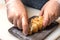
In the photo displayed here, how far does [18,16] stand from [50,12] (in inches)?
4.9

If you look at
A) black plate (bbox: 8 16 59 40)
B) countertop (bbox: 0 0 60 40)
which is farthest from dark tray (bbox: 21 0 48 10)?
black plate (bbox: 8 16 59 40)

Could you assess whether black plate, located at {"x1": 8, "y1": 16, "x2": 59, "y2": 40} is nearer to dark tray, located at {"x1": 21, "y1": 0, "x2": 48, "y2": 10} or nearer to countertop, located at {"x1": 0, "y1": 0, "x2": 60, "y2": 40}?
countertop, located at {"x1": 0, "y1": 0, "x2": 60, "y2": 40}

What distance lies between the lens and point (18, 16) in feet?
1.62

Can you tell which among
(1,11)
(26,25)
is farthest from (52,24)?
(1,11)

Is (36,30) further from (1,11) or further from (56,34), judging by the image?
(1,11)

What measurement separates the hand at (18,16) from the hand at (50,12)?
0.08 m

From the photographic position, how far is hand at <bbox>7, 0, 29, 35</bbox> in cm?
48

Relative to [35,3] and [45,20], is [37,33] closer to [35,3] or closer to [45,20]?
[45,20]

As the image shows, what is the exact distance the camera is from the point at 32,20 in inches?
20.7

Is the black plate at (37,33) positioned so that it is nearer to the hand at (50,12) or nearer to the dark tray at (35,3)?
the hand at (50,12)

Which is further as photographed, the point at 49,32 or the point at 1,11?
the point at 1,11

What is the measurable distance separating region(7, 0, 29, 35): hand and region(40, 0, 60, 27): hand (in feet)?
0.26

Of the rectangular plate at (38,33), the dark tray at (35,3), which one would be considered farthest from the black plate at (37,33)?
the dark tray at (35,3)

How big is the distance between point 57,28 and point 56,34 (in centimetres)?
3
